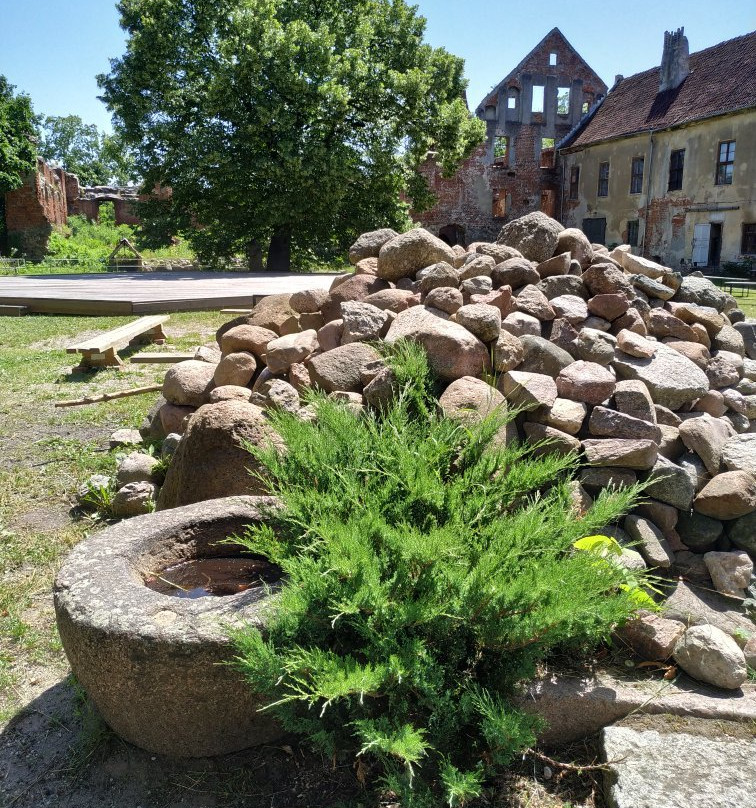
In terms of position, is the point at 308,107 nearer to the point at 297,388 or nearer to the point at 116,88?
the point at 116,88

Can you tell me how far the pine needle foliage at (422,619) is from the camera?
1.86 metres

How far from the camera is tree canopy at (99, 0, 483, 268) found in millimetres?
15219

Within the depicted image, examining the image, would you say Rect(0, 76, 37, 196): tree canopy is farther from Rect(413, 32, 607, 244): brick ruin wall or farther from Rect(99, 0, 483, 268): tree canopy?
Rect(413, 32, 607, 244): brick ruin wall

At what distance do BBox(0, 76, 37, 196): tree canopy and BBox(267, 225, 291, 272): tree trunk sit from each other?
11.1 m

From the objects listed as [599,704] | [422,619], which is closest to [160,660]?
[422,619]

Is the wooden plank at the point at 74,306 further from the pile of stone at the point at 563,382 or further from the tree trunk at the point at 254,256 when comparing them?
the tree trunk at the point at 254,256

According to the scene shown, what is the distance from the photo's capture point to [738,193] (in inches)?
854

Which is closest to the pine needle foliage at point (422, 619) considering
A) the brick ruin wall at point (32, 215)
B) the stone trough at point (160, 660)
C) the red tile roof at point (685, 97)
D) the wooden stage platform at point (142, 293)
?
the stone trough at point (160, 660)

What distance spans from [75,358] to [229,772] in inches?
258

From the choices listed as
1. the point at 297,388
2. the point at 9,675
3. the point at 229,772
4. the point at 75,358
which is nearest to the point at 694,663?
the point at 229,772

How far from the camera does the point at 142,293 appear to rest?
35.2 ft

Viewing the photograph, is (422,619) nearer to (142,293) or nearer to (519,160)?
(142,293)

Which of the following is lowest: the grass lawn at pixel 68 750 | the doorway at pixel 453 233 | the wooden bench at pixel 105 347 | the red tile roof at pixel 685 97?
the grass lawn at pixel 68 750

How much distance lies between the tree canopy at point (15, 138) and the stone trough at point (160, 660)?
24.6 metres
